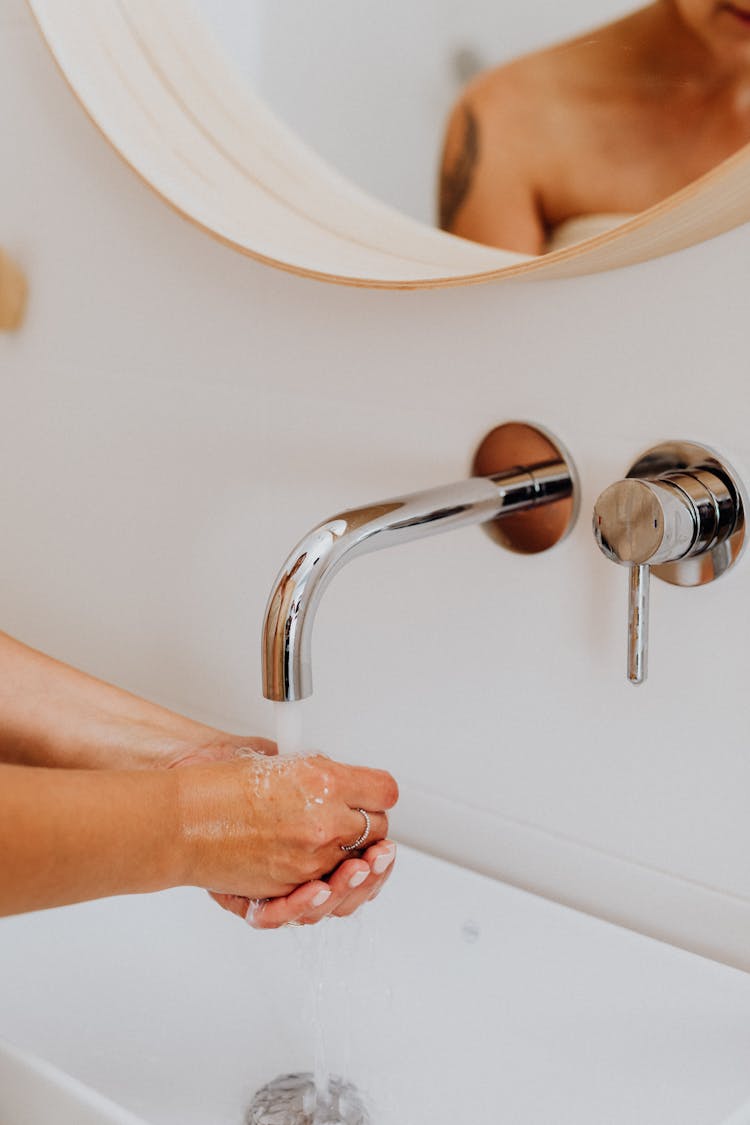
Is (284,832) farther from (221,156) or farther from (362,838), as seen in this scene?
(221,156)

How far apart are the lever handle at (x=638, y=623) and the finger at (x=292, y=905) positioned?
0.23 meters

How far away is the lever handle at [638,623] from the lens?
0.75 metres

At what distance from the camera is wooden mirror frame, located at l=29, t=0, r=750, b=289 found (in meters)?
0.88

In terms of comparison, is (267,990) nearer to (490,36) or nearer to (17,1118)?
(17,1118)

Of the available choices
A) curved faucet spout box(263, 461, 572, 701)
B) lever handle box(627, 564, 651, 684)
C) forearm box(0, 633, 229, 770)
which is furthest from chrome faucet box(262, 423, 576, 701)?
forearm box(0, 633, 229, 770)

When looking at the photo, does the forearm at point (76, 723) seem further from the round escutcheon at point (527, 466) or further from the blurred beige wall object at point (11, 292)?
the blurred beige wall object at point (11, 292)

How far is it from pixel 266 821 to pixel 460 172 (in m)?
0.44

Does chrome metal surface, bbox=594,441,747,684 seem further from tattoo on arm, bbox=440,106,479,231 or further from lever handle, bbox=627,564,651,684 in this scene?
tattoo on arm, bbox=440,106,479,231

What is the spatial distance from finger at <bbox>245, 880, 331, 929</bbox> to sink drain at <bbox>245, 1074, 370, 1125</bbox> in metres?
0.14

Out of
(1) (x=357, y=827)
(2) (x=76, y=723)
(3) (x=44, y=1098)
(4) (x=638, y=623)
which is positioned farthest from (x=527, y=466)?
(3) (x=44, y=1098)

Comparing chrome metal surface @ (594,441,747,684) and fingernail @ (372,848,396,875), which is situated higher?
chrome metal surface @ (594,441,747,684)

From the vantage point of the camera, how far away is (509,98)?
81 cm

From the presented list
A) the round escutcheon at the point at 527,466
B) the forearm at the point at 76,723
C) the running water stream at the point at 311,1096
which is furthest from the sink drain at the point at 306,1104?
the round escutcheon at the point at 527,466

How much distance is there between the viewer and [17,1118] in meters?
0.74
